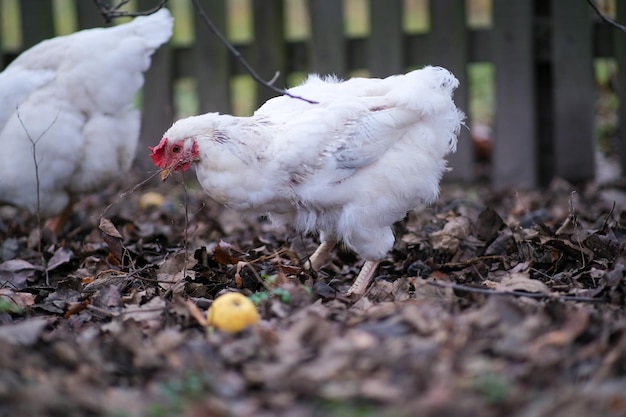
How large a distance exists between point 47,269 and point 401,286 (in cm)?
193

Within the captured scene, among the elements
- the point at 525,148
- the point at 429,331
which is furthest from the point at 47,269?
the point at 525,148

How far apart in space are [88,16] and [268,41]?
1732 mm

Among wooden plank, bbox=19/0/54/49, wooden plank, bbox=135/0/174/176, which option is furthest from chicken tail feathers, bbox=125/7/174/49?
wooden plank, bbox=19/0/54/49

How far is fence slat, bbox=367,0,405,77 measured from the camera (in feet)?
23.4

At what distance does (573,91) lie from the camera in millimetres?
6992

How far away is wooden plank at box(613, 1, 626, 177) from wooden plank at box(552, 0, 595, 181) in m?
0.22

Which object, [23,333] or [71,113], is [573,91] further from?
[23,333]

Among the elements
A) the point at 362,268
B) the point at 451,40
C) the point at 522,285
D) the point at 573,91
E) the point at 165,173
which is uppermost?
the point at 451,40

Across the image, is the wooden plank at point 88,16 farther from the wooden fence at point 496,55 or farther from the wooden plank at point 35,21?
the wooden plank at point 35,21

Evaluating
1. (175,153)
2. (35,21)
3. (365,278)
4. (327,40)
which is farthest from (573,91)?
(35,21)

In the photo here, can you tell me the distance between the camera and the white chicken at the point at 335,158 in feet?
12.8

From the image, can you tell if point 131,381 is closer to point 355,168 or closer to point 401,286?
point 401,286

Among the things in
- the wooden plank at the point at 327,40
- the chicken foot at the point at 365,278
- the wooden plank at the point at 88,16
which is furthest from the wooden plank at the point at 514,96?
the wooden plank at the point at 88,16

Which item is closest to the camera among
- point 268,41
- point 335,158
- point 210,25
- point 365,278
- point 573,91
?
point 210,25
